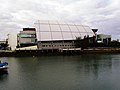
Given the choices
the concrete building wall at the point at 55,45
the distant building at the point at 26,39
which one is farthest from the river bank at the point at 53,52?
the distant building at the point at 26,39

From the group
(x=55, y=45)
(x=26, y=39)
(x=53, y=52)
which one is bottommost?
(x=53, y=52)

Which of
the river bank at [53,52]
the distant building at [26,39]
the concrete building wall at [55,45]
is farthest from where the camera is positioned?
the distant building at [26,39]

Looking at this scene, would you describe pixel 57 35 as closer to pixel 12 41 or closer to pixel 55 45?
pixel 55 45

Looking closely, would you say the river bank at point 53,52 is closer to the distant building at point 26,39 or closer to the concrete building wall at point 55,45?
the concrete building wall at point 55,45

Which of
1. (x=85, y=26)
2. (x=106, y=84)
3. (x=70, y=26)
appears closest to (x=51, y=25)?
(x=70, y=26)

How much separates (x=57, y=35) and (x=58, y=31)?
2184 mm

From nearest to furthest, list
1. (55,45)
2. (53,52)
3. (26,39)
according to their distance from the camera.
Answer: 1. (53,52)
2. (55,45)
3. (26,39)

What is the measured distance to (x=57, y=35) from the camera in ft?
250

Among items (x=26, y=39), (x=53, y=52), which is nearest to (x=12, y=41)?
(x=26, y=39)

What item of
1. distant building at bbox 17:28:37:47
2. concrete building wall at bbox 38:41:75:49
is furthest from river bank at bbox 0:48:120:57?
distant building at bbox 17:28:37:47

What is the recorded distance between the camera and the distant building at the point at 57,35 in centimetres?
7488

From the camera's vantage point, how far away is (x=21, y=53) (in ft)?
215

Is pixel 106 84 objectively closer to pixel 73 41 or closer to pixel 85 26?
pixel 73 41

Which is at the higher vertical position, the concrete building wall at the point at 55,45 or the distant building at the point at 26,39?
the distant building at the point at 26,39
